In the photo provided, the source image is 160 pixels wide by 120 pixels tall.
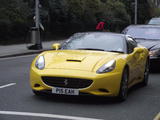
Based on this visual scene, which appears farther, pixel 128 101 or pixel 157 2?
pixel 157 2

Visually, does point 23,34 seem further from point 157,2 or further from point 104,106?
point 157,2

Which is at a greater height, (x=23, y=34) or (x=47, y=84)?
(x=47, y=84)

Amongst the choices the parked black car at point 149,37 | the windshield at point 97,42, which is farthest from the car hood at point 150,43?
the windshield at point 97,42

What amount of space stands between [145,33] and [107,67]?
24.9 ft

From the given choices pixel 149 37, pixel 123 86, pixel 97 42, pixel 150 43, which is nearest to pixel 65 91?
pixel 123 86

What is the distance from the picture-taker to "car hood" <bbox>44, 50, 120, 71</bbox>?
8947 millimetres

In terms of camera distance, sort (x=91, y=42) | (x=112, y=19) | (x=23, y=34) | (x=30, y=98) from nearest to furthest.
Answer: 1. (x=30, y=98)
2. (x=91, y=42)
3. (x=23, y=34)
4. (x=112, y=19)

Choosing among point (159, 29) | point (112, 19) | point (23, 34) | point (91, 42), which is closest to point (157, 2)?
point (112, 19)

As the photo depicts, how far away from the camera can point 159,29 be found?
16.5 m

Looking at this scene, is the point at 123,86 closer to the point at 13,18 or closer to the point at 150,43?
the point at 150,43

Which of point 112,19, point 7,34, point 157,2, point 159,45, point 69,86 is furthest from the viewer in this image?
point 157,2

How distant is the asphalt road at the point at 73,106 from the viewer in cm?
781

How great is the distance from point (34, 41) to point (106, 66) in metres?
17.7

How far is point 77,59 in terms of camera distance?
9.20 metres
